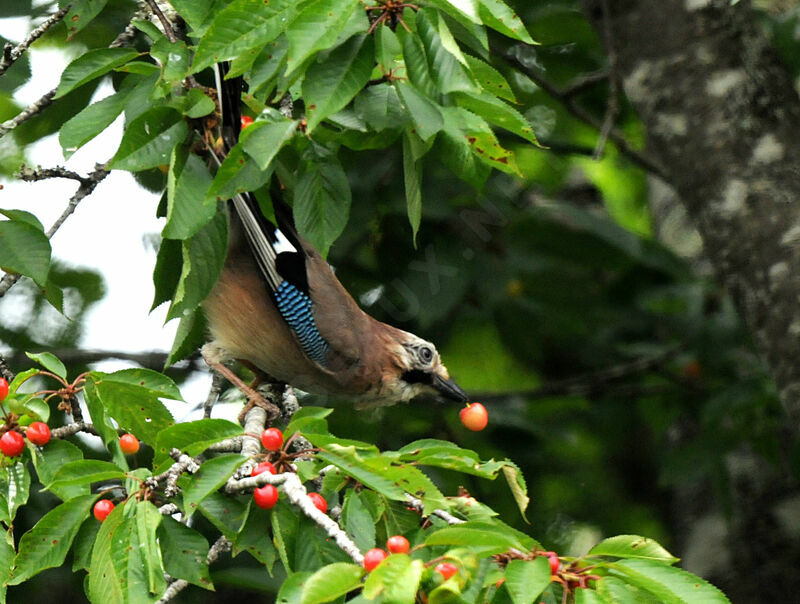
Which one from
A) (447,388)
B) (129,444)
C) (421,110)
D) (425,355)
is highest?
(421,110)

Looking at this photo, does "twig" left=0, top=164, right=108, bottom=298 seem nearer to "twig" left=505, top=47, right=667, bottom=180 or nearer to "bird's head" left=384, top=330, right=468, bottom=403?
"bird's head" left=384, top=330, right=468, bottom=403

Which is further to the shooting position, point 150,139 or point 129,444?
point 150,139

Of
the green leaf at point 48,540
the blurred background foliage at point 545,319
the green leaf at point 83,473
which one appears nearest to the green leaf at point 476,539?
the green leaf at point 83,473

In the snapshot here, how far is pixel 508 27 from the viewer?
2.27 meters

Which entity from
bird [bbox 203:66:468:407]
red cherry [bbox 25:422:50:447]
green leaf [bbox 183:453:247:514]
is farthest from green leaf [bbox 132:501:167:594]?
bird [bbox 203:66:468:407]

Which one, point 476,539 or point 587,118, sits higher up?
point 587,118

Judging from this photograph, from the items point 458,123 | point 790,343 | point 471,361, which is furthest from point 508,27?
point 471,361

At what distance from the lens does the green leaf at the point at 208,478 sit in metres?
2.02

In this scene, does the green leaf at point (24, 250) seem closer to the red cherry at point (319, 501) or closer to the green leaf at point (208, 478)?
the green leaf at point (208, 478)

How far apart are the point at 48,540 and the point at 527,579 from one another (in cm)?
107

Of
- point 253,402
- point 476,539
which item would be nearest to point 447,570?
point 476,539

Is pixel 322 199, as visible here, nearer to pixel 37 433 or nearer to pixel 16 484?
pixel 37 433

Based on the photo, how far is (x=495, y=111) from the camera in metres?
2.46

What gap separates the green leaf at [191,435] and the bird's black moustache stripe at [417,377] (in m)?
2.11
